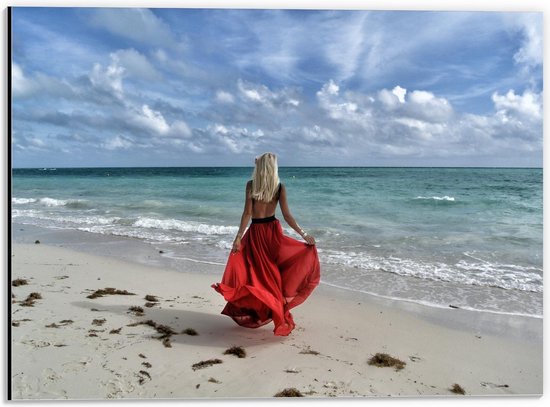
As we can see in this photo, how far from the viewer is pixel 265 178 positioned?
3.56 metres

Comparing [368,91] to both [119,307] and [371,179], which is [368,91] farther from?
[371,179]

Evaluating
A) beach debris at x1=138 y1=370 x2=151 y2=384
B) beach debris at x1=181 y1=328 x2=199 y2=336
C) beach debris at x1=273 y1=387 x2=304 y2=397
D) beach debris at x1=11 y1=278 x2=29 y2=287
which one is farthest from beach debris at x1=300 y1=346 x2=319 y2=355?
beach debris at x1=11 y1=278 x2=29 y2=287

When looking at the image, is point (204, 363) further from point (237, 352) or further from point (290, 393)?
point (290, 393)

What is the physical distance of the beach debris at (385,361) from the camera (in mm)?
3381

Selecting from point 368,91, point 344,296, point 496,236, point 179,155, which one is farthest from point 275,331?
point 496,236

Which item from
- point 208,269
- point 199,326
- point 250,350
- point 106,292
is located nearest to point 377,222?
point 208,269

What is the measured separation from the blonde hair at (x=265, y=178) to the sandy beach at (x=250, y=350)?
3.87 feet

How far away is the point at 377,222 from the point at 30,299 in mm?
7186

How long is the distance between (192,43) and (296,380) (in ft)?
11.2

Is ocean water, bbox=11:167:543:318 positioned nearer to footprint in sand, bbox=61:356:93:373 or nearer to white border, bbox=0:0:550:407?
white border, bbox=0:0:550:407

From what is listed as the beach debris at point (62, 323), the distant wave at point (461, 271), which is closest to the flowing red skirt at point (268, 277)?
the beach debris at point (62, 323)

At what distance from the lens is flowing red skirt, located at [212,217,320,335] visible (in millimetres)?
3641

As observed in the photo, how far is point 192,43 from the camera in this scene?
472cm

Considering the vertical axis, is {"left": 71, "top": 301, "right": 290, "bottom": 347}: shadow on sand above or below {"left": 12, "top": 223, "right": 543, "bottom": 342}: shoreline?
below
